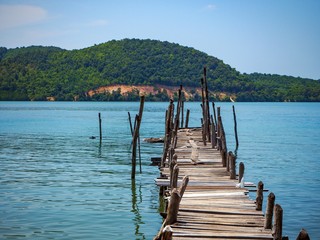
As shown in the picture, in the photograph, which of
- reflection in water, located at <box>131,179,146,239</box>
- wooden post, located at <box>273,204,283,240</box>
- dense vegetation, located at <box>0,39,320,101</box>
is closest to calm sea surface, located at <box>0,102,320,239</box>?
reflection in water, located at <box>131,179,146,239</box>

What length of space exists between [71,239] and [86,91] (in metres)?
161

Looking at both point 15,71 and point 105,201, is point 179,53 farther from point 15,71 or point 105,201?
point 105,201

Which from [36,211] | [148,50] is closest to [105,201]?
[36,211]

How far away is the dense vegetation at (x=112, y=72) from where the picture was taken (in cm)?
17062

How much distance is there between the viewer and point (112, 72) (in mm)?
172625

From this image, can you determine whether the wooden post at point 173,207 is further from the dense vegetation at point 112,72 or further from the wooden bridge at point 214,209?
the dense vegetation at point 112,72

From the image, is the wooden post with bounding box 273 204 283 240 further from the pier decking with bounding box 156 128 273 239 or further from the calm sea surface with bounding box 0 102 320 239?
the calm sea surface with bounding box 0 102 320 239

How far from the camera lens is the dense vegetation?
17062 centimetres

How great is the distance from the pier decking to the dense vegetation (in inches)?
6132

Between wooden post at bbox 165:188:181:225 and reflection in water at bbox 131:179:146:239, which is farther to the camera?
reflection in water at bbox 131:179:146:239

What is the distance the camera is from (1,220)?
55.1 feet

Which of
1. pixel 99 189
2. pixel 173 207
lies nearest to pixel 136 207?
pixel 99 189

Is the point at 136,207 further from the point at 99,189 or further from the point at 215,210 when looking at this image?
the point at 215,210

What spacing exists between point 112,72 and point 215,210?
16198 cm
